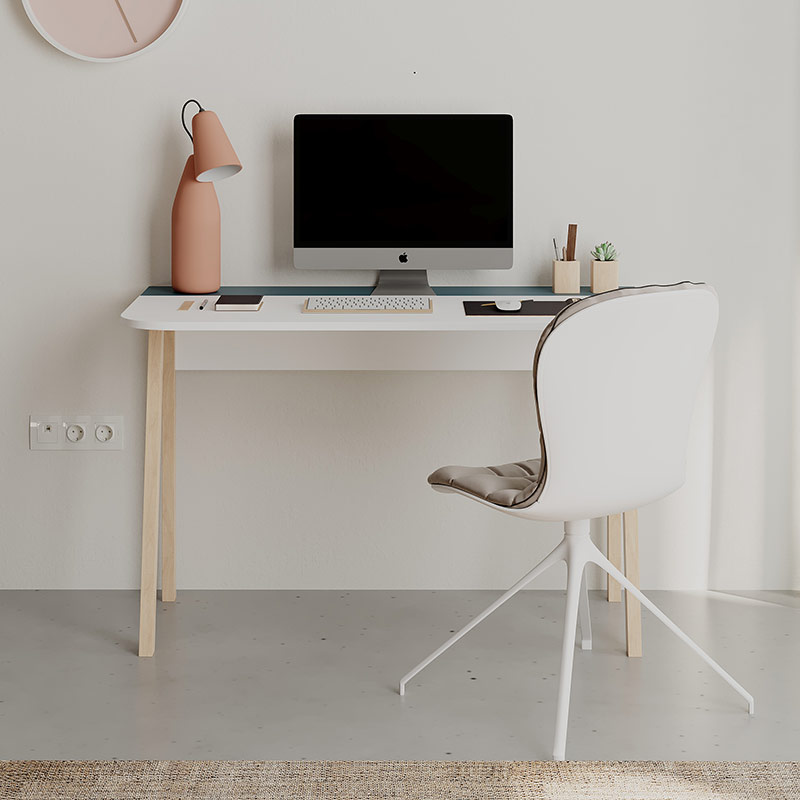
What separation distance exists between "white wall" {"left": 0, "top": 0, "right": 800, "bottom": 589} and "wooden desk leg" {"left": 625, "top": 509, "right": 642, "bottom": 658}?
44 cm

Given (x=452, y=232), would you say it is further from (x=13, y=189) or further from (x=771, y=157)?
(x=13, y=189)

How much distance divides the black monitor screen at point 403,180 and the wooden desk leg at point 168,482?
52 cm

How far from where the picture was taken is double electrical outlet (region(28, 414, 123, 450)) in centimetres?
314

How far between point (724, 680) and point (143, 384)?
174cm

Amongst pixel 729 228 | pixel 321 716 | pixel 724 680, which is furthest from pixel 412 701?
pixel 729 228

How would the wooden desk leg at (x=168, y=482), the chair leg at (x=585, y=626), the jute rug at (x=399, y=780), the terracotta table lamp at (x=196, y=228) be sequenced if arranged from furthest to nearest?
the wooden desk leg at (x=168, y=482) → the terracotta table lamp at (x=196, y=228) → the chair leg at (x=585, y=626) → the jute rug at (x=399, y=780)

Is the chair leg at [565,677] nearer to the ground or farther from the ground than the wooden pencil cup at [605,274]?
nearer to the ground

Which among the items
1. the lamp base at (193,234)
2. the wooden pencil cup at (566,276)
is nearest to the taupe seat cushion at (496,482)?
the wooden pencil cup at (566,276)

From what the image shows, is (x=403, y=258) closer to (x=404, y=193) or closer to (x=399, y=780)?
(x=404, y=193)

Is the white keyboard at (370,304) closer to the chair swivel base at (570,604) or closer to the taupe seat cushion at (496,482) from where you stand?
the taupe seat cushion at (496,482)

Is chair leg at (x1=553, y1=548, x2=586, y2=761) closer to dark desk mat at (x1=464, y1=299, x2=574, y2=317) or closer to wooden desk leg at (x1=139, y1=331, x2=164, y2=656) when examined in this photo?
dark desk mat at (x1=464, y1=299, x2=574, y2=317)

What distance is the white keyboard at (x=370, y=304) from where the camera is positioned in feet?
8.76

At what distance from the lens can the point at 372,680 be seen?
2598mm

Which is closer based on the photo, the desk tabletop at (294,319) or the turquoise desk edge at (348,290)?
the desk tabletop at (294,319)
